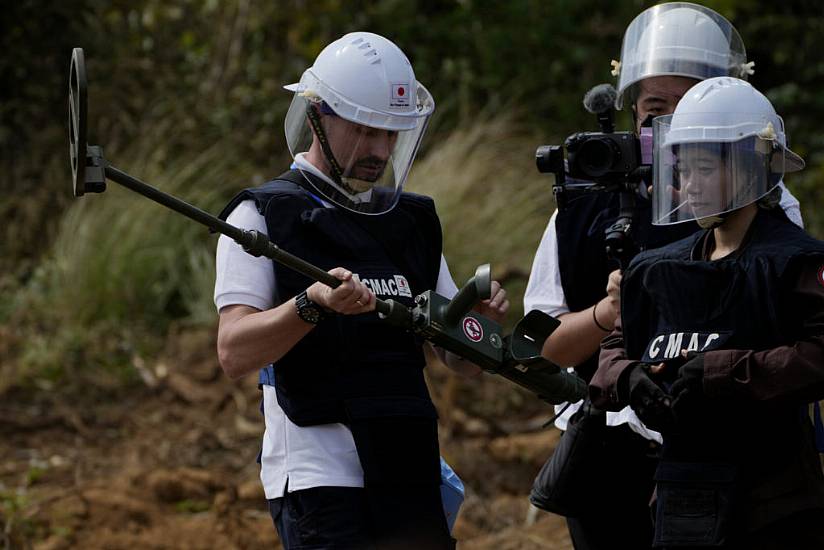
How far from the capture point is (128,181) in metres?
2.84

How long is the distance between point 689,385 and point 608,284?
25.2 inches

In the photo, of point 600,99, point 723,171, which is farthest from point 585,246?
point 723,171

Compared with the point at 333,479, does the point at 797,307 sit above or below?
above

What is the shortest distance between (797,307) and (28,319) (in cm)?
610

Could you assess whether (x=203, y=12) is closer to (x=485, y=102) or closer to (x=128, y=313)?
(x=485, y=102)

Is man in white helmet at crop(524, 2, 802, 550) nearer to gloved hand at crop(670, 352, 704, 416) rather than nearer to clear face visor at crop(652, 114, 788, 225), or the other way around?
clear face visor at crop(652, 114, 788, 225)

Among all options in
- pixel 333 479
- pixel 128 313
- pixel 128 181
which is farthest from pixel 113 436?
pixel 128 181

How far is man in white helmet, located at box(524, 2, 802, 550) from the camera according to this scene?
3.78 metres

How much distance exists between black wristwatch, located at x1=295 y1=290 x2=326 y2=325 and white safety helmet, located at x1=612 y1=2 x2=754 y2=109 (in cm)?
117

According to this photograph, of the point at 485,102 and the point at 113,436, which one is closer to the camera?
the point at 113,436

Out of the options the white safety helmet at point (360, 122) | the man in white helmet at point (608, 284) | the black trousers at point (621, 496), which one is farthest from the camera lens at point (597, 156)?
the black trousers at point (621, 496)

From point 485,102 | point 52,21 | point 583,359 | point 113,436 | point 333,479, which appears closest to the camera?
point 333,479

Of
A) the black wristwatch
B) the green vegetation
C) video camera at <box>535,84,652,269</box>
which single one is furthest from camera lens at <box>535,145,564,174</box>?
the green vegetation

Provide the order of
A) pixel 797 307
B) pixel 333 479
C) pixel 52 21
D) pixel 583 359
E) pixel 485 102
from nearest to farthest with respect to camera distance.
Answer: pixel 797 307
pixel 333 479
pixel 583 359
pixel 52 21
pixel 485 102
